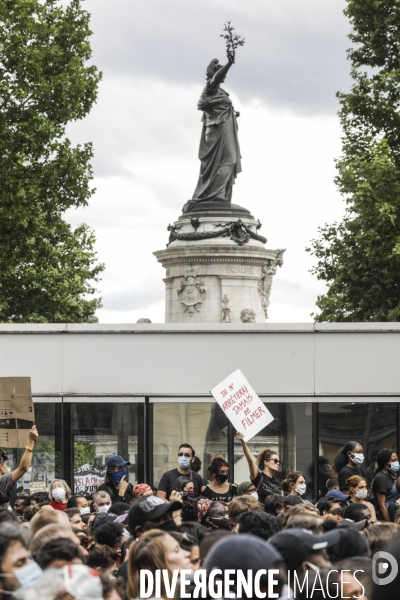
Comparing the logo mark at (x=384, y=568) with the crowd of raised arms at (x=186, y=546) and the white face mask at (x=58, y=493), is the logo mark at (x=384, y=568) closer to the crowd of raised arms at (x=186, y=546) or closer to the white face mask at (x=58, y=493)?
the crowd of raised arms at (x=186, y=546)

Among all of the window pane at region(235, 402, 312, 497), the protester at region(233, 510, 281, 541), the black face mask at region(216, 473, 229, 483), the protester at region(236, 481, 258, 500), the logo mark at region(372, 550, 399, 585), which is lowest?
the logo mark at region(372, 550, 399, 585)

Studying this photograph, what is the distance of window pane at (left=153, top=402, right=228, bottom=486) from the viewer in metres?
17.3

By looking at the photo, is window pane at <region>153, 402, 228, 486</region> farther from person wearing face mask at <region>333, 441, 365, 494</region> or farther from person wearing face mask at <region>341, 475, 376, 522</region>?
person wearing face mask at <region>341, 475, 376, 522</region>

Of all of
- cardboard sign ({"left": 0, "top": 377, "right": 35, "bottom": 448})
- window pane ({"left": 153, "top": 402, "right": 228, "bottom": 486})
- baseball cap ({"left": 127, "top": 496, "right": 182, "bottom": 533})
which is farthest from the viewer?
window pane ({"left": 153, "top": 402, "right": 228, "bottom": 486})

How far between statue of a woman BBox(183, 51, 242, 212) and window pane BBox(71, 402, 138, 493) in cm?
1235

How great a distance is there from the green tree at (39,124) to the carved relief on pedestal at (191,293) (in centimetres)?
336

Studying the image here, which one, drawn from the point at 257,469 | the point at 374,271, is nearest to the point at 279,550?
the point at 257,469

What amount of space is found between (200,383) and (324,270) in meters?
16.7

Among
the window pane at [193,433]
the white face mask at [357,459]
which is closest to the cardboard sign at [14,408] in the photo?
the window pane at [193,433]

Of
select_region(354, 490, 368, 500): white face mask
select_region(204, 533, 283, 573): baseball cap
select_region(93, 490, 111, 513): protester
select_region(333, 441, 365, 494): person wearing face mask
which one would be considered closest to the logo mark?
select_region(204, 533, 283, 573): baseball cap

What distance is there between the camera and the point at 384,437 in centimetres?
1733

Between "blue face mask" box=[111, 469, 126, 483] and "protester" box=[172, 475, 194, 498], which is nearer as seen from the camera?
"protester" box=[172, 475, 194, 498]

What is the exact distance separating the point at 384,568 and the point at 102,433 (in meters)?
12.9

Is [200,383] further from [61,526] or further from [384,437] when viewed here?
[61,526]
